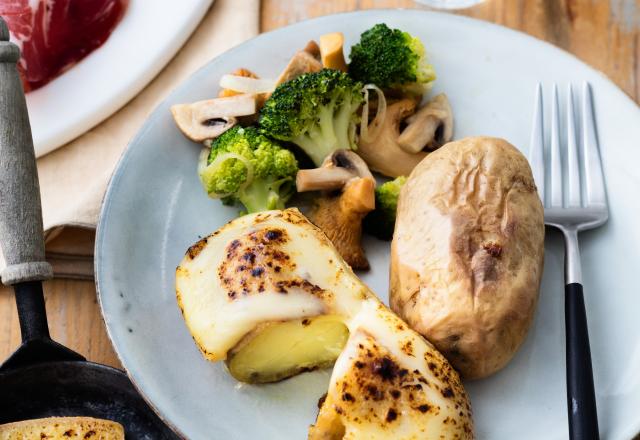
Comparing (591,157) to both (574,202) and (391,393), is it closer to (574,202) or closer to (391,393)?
(574,202)

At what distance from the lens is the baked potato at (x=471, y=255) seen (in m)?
2.19

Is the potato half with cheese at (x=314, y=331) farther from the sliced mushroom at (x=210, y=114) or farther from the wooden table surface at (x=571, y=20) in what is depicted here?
the wooden table surface at (x=571, y=20)

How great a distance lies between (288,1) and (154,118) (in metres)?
0.94

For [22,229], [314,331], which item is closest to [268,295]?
[314,331]

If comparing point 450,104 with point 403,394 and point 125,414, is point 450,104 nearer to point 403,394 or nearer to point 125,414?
point 403,394

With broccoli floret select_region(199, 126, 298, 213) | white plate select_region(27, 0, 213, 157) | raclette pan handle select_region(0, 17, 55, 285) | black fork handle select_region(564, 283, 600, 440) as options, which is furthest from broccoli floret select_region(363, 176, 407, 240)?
white plate select_region(27, 0, 213, 157)

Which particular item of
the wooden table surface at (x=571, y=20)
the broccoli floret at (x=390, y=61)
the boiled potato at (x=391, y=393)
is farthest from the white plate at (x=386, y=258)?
the wooden table surface at (x=571, y=20)

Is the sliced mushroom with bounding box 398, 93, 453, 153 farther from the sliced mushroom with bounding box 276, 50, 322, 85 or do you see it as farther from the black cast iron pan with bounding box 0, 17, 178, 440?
the black cast iron pan with bounding box 0, 17, 178, 440

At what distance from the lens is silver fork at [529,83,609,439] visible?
7.22 feet

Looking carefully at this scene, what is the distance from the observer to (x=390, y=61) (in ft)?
8.93

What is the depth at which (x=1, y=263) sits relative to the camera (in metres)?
2.90

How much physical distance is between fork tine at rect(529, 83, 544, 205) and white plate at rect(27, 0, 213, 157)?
1.44 meters

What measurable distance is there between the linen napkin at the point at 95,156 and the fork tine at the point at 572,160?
131 cm

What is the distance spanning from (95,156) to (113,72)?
0.37 metres
